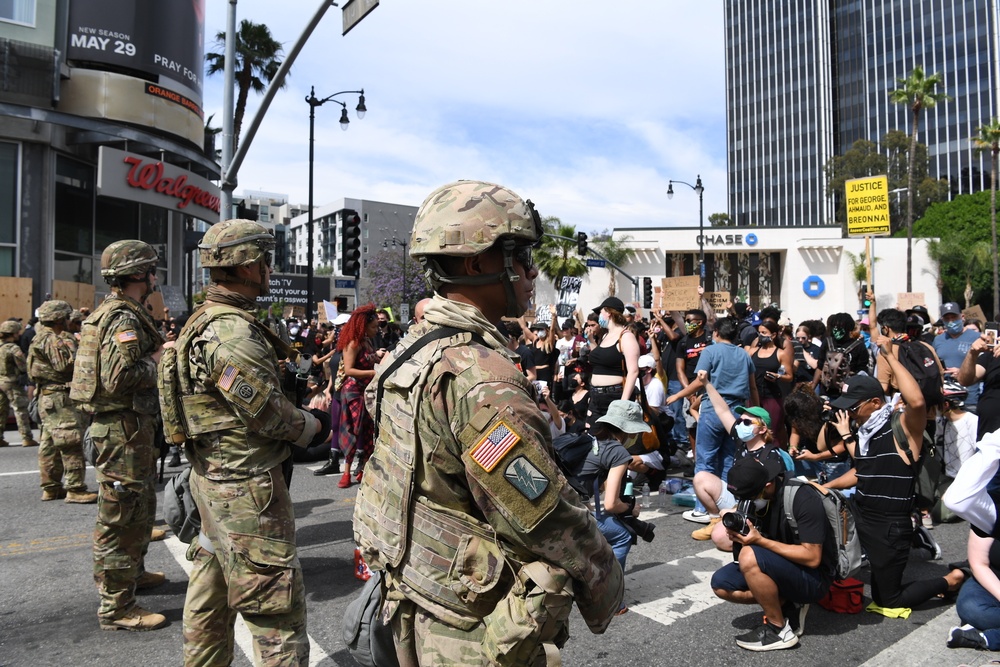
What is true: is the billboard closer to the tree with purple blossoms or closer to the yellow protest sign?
the yellow protest sign

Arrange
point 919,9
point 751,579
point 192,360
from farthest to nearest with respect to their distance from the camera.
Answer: point 919,9, point 751,579, point 192,360

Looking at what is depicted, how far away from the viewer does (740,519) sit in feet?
13.6

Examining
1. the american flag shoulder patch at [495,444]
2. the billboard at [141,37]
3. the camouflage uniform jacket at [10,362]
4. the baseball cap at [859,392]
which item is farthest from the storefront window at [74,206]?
the american flag shoulder patch at [495,444]

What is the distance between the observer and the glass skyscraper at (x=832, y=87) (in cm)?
8944

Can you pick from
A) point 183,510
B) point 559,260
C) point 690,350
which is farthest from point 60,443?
point 559,260

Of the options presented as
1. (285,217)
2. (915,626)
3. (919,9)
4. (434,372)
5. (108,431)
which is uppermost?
(919,9)

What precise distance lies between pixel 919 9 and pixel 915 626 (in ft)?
375

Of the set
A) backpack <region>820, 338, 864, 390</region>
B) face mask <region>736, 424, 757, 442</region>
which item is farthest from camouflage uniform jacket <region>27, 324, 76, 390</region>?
backpack <region>820, 338, 864, 390</region>

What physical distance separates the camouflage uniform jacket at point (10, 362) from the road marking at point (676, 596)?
945 cm

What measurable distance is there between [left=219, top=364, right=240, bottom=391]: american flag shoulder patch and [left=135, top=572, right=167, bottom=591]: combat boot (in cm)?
258

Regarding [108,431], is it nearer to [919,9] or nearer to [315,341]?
[315,341]

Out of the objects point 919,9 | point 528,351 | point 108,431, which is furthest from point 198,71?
point 919,9

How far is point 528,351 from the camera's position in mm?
10453

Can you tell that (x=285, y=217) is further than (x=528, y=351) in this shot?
Yes
